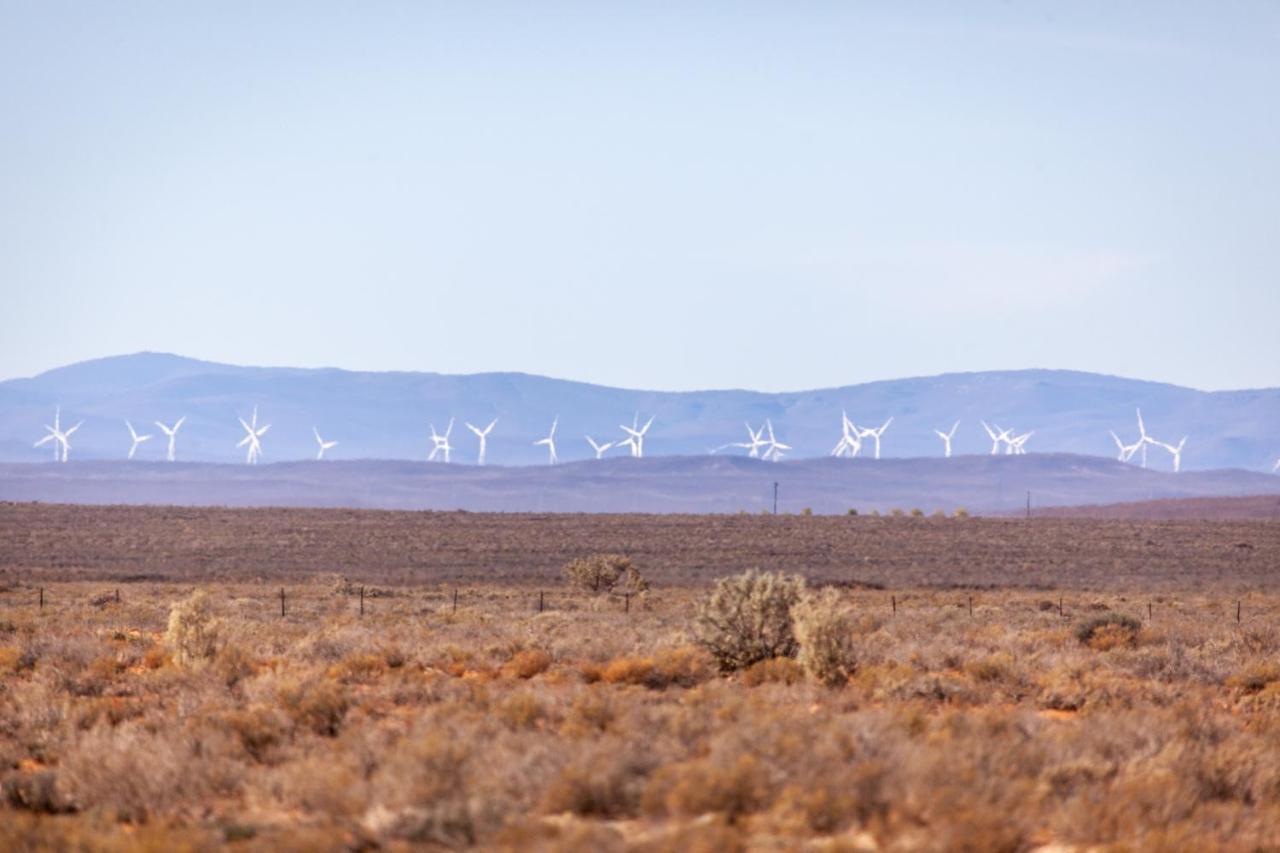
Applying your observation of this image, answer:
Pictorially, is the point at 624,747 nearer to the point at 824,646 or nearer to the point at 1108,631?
the point at 824,646

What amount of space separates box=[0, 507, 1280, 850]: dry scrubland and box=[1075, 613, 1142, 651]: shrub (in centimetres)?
13

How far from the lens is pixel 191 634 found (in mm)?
24109

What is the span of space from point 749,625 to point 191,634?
9072 mm

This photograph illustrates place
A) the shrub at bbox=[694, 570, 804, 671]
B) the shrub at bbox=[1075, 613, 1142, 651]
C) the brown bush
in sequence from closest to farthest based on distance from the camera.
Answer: the brown bush, the shrub at bbox=[694, 570, 804, 671], the shrub at bbox=[1075, 613, 1142, 651]

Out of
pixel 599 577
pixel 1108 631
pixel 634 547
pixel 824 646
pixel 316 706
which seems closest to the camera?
pixel 316 706

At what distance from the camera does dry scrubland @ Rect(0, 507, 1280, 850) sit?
1155cm

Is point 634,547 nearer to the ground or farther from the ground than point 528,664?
nearer to the ground

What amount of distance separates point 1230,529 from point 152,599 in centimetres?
8312

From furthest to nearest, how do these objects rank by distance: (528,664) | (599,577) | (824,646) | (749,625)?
(599,577) → (749,625) → (528,664) → (824,646)

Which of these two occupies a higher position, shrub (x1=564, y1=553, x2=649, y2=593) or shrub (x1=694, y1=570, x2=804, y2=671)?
shrub (x1=694, y1=570, x2=804, y2=671)

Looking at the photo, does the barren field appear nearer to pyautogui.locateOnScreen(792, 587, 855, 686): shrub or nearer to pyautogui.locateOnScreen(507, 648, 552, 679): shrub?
pyautogui.locateOnScreen(507, 648, 552, 679): shrub

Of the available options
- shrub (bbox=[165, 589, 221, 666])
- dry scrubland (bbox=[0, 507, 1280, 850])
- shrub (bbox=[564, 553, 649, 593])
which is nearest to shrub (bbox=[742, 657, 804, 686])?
dry scrubland (bbox=[0, 507, 1280, 850])

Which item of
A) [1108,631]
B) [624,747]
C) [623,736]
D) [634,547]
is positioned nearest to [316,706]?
[623,736]

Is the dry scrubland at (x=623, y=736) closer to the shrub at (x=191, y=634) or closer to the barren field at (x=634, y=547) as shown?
the shrub at (x=191, y=634)
